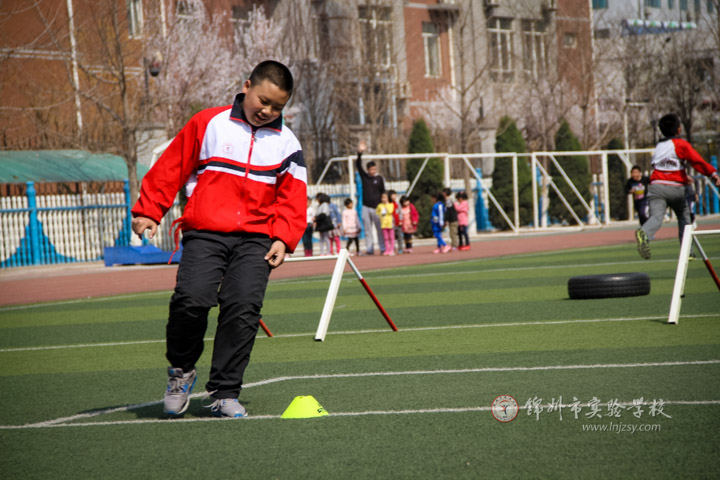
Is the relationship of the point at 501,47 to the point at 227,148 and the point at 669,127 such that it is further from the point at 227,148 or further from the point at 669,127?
the point at 227,148

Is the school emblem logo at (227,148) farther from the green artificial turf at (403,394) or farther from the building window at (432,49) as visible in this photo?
the building window at (432,49)

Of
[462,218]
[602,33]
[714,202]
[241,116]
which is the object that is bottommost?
[714,202]

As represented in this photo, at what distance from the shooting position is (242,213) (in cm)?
585

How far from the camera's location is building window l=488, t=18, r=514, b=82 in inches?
1914

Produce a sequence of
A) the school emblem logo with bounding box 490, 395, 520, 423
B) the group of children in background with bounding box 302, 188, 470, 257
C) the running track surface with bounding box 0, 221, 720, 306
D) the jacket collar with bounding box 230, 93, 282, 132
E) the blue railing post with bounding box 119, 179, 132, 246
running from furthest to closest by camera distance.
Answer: the blue railing post with bounding box 119, 179, 132, 246
the group of children in background with bounding box 302, 188, 470, 257
the running track surface with bounding box 0, 221, 720, 306
the jacket collar with bounding box 230, 93, 282, 132
the school emblem logo with bounding box 490, 395, 520, 423

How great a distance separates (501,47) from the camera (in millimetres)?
49812

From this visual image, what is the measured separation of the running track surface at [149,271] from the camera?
60.0 ft

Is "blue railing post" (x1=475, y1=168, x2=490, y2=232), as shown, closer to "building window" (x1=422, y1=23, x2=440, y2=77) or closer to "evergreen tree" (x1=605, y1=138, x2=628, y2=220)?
"evergreen tree" (x1=605, y1=138, x2=628, y2=220)

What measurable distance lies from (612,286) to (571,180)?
92.8 feet

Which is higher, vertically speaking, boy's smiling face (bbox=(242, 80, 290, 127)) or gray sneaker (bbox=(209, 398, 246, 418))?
boy's smiling face (bbox=(242, 80, 290, 127))

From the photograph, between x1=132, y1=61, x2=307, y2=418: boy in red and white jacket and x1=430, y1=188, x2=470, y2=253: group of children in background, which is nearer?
x1=132, y1=61, x2=307, y2=418: boy in red and white jacket

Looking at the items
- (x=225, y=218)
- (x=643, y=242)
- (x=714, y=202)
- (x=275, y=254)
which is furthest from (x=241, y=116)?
(x=714, y=202)

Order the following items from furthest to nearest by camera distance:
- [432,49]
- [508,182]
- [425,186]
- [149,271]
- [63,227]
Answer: [432,49]
[508,182]
[425,186]
[63,227]
[149,271]

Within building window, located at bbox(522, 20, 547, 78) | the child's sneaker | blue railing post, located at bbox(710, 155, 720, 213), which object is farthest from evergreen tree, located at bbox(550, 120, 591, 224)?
the child's sneaker
